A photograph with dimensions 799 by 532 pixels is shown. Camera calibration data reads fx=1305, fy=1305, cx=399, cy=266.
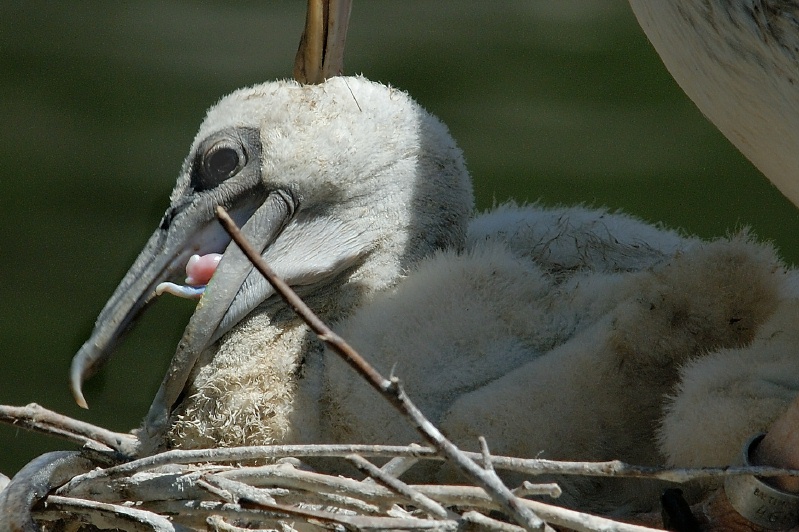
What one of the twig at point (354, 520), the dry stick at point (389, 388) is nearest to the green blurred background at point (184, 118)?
the twig at point (354, 520)

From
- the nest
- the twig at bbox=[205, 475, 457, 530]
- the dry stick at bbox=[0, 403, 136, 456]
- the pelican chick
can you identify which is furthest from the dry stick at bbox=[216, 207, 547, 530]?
the dry stick at bbox=[0, 403, 136, 456]

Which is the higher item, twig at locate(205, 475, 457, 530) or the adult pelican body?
the adult pelican body

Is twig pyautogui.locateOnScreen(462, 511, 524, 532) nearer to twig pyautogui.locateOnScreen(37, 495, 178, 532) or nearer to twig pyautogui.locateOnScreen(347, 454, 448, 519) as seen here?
twig pyautogui.locateOnScreen(347, 454, 448, 519)

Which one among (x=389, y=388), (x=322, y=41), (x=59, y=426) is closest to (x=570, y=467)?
(x=389, y=388)

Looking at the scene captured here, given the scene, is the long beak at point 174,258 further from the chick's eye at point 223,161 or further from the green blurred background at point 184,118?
the green blurred background at point 184,118

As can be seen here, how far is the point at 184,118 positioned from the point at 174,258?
1314 mm

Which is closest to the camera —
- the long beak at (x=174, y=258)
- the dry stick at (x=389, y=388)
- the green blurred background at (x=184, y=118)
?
the dry stick at (x=389, y=388)

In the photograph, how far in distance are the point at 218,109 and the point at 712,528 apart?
3.99ft

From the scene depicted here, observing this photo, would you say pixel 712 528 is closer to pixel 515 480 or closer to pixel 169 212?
pixel 515 480

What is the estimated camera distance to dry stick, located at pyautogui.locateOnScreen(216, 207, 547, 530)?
5.03 feet

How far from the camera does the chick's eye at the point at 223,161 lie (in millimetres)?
2461

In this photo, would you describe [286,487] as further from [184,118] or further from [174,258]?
→ [184,118]

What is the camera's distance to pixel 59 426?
2.27 metres

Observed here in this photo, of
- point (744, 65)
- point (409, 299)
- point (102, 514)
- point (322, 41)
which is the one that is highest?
point (744, 65)
